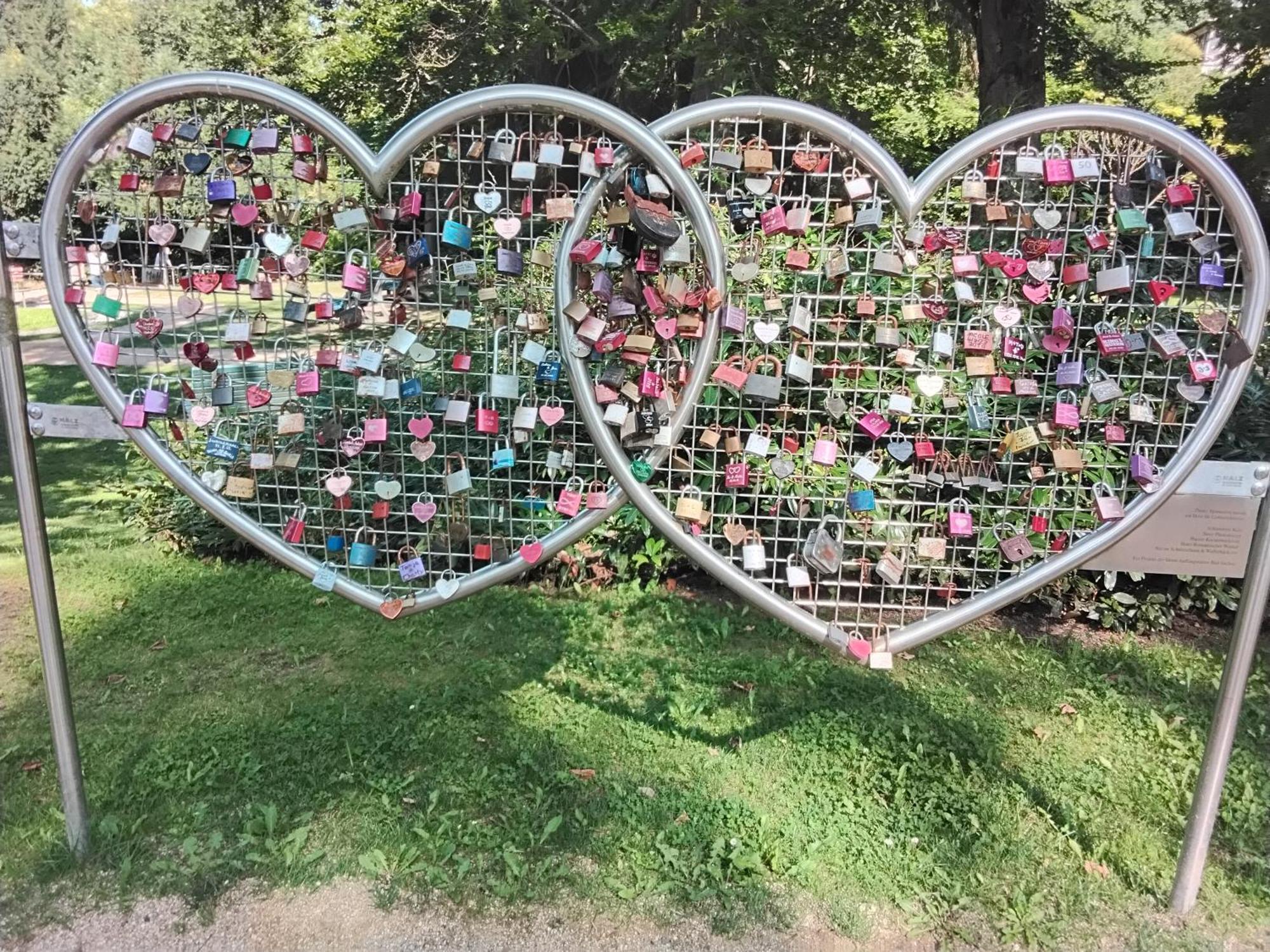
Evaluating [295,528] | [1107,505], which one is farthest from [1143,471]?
[295,528]

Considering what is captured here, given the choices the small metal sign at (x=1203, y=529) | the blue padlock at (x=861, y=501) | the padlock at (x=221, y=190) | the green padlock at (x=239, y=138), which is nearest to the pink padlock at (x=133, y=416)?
the padlock at (x=221, y=190)

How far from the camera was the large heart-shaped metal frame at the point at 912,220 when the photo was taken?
202 cm

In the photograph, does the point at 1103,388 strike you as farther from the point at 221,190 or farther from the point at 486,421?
the point at 221,190

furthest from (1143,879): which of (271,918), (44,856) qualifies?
(44,856)

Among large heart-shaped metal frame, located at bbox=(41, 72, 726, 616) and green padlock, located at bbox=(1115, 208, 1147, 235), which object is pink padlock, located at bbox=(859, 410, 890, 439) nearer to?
large heart-shaped metal frame, located at bbox=(41, 72, 726, 616)

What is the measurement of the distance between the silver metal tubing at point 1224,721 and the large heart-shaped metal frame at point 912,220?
0.93 ft

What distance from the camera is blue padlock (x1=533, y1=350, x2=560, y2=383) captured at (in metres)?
2.30

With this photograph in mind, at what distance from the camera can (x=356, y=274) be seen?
221 centimetres

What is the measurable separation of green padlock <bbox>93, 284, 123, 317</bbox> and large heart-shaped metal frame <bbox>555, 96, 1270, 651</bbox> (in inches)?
42.9

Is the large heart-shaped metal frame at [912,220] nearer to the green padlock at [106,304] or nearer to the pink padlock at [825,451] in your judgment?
the pink padlock at [825,451]

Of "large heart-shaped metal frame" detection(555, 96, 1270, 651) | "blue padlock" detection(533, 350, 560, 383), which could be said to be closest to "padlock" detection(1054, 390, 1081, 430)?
"large heart-shaped metal frame" detection(555, 96, 1270, 651)

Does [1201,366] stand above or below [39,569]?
above

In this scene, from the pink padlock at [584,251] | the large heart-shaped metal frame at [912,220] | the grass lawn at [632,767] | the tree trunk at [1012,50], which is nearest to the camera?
the large heart-shaped metal frame at [912,220]

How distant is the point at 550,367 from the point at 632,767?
61.6 inches
